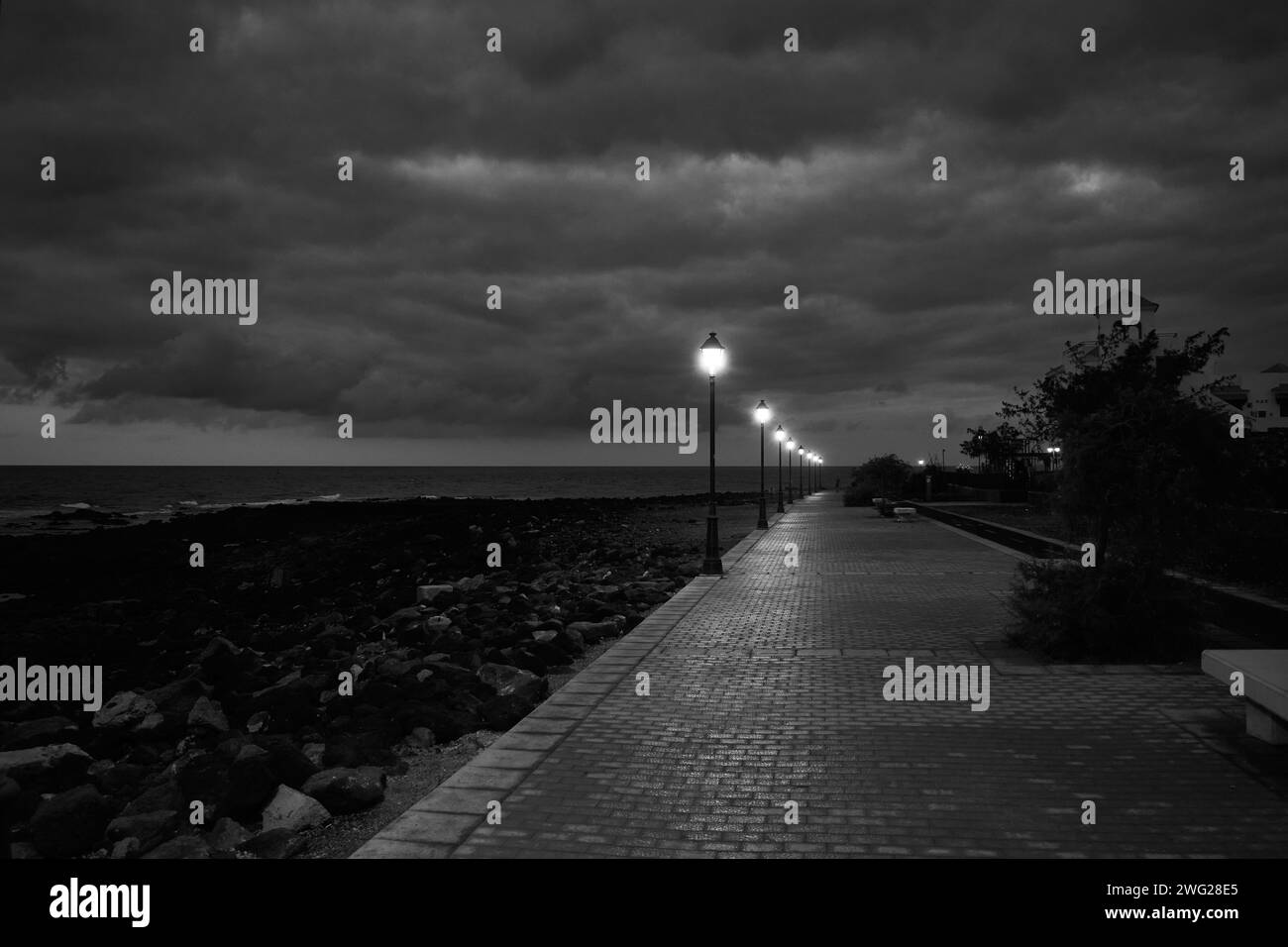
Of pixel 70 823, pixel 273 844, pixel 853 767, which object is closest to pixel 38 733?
pixel 70 823

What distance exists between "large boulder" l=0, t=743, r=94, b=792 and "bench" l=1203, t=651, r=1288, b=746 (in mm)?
9069

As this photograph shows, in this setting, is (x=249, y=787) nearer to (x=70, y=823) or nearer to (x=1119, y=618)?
(x=70, y=823)

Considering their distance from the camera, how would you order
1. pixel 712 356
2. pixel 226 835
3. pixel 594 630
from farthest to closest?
pixel 712 356 → pixel 594 630 → pixel 226 835

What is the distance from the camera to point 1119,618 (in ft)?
26.7

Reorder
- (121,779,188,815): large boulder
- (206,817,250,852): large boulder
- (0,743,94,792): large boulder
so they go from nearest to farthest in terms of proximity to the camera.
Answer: (206,817,250,852): large boulder < (121,779,188,815): large boulder < (0,743,94,792): large boulder

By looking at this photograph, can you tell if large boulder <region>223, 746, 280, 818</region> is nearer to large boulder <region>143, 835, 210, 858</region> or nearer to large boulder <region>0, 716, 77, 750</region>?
large boulder <region>143, 835, 210, 858</region>

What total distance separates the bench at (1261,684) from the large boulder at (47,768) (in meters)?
9.07

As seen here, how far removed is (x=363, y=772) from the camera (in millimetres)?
5578

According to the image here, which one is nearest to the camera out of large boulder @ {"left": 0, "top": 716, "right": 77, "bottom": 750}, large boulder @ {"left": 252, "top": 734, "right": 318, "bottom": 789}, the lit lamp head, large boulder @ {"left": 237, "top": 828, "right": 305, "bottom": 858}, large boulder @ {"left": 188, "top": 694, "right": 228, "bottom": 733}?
large boulder @ {"left": 237, "top": 828, "right": 305, "bottom": 858}

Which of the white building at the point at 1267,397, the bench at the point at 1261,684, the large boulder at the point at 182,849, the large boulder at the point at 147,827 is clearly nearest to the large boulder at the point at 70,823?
the large boulder at the point at 147,827

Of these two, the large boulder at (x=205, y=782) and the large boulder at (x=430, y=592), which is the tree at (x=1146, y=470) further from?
the large boulder at (x=430, y=592)

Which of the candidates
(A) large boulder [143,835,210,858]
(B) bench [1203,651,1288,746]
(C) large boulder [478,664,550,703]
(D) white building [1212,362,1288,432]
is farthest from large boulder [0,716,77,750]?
(D) white building [1212,362,1288,432]

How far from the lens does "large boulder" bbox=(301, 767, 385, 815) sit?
17.2ft

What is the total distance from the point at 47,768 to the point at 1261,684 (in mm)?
9450
